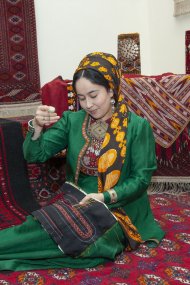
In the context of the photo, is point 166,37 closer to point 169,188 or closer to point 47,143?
point 169,188

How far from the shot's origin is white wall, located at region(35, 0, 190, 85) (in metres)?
3.70

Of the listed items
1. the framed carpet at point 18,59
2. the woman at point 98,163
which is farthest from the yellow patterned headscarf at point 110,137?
the framed carpet at point 18,59

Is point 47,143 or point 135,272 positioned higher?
point 47,143

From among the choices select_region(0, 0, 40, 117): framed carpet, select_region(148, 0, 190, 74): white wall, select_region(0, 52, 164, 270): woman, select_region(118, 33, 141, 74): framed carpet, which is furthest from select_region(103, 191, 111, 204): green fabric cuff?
select_region(148, 0, 190, 74): white wall

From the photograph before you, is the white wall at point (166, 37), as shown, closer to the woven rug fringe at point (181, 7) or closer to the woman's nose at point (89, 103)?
the woven rug fringe at point (181, 7)

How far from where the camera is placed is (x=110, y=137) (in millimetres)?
1794

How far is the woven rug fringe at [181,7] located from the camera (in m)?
3.38

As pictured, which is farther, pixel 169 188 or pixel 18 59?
pixel 18 59

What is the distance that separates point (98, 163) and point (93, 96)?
0.29m

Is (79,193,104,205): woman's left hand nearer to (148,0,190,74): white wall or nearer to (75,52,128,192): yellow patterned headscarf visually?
(75,52,128,192): yellow patterned headscarf

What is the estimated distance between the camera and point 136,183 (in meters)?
1.73

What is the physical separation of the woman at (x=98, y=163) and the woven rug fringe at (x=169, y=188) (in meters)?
0.84

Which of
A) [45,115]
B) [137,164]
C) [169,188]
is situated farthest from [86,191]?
[169,188]

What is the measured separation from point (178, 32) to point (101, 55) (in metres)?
2.03
